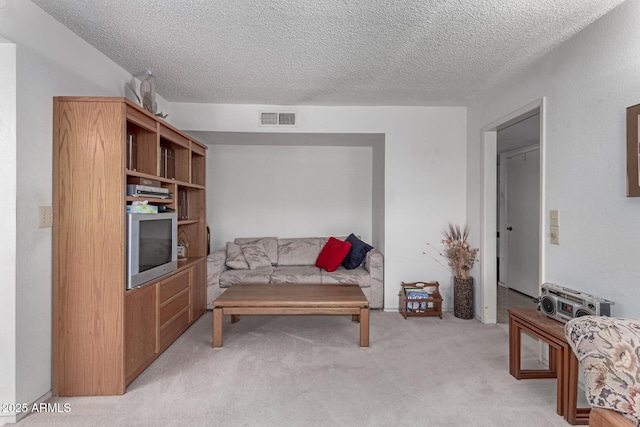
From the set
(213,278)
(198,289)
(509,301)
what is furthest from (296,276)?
(509,301)

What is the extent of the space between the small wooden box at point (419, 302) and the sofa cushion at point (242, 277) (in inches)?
62.6

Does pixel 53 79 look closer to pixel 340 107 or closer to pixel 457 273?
pixel 340 107

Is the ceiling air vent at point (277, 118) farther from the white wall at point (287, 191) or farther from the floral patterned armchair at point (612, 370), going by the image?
the floral patterned armchair at point (612, 370)

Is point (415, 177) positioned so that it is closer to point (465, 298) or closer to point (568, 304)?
point (465, 298)

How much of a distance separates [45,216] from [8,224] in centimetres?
21

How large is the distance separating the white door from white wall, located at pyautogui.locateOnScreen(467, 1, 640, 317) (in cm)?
230

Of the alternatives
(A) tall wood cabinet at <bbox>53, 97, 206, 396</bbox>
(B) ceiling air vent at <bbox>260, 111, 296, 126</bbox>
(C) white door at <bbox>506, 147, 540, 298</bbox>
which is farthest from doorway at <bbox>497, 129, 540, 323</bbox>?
(A) tall wood cabinet at <bbox>53, 97, 206, 396</bbox>

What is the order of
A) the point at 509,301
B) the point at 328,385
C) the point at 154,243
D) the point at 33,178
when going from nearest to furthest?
the point at 33,178, the point at 328,385, the point at 154,243, the point at 509,301

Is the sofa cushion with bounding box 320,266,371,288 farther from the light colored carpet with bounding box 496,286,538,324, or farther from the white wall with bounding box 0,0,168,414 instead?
the white wall with bounding box 0,0,168,414

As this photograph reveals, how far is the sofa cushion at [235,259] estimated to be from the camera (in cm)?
422

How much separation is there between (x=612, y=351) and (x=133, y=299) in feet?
8.45

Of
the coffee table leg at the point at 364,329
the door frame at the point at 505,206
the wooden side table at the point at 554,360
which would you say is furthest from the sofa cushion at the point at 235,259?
the door frame at the point at 505,206

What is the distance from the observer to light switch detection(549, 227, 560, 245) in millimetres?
2486

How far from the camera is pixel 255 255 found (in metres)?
4.34
